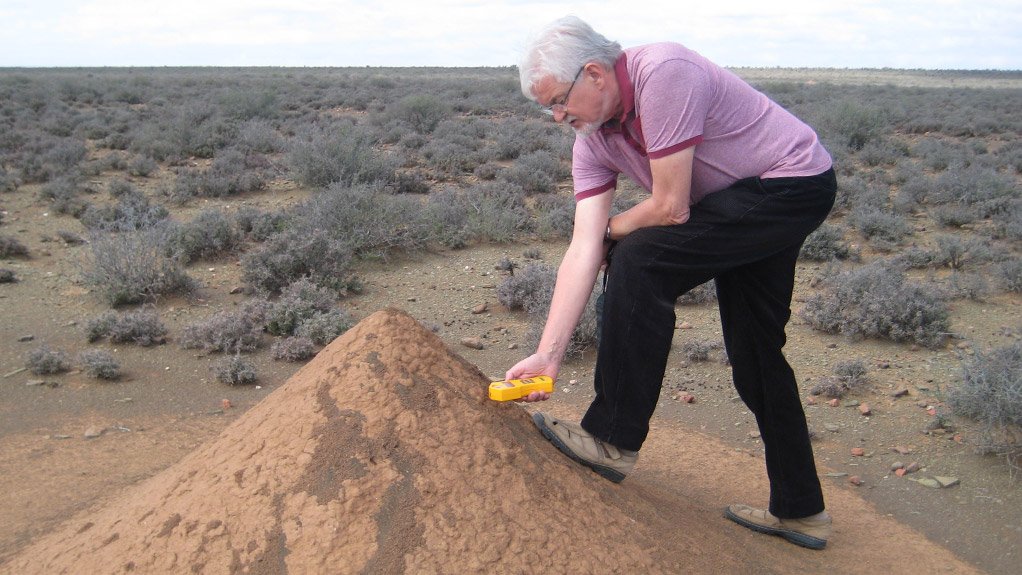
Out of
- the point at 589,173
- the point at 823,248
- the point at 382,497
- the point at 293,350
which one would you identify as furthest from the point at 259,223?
the point at 382,497

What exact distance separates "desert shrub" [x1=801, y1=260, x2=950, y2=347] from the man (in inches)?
127

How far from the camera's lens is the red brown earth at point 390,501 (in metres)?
2.08

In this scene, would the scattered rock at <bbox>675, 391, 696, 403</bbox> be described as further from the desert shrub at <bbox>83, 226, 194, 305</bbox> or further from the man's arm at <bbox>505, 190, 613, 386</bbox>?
the desert shrub at <bbox>83, 226, 194, 305</bbox>

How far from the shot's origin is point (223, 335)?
17.6ft

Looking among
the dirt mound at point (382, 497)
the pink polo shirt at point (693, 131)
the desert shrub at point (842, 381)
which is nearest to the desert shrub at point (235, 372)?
the dirt mound at point (382, 497)

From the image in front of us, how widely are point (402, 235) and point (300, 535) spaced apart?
6.09m

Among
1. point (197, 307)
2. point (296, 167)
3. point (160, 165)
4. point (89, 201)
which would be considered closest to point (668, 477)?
point (197, 307)

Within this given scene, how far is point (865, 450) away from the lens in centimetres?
398

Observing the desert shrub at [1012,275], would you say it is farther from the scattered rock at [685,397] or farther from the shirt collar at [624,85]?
the shirt collar at [624,85]

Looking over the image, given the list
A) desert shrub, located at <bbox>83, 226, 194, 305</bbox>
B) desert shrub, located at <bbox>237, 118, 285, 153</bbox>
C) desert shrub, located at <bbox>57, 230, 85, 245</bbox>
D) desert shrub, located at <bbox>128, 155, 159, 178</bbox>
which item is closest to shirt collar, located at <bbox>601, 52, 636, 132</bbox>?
desert shrub, located at <bbox>83, 226, 194, 305</bbox>

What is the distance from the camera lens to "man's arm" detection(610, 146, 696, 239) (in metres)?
2.15

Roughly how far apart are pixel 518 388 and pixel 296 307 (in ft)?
12.6

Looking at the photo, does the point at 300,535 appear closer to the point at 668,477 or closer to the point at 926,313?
the point at 668,477

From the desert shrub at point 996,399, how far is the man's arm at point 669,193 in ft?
8.06
